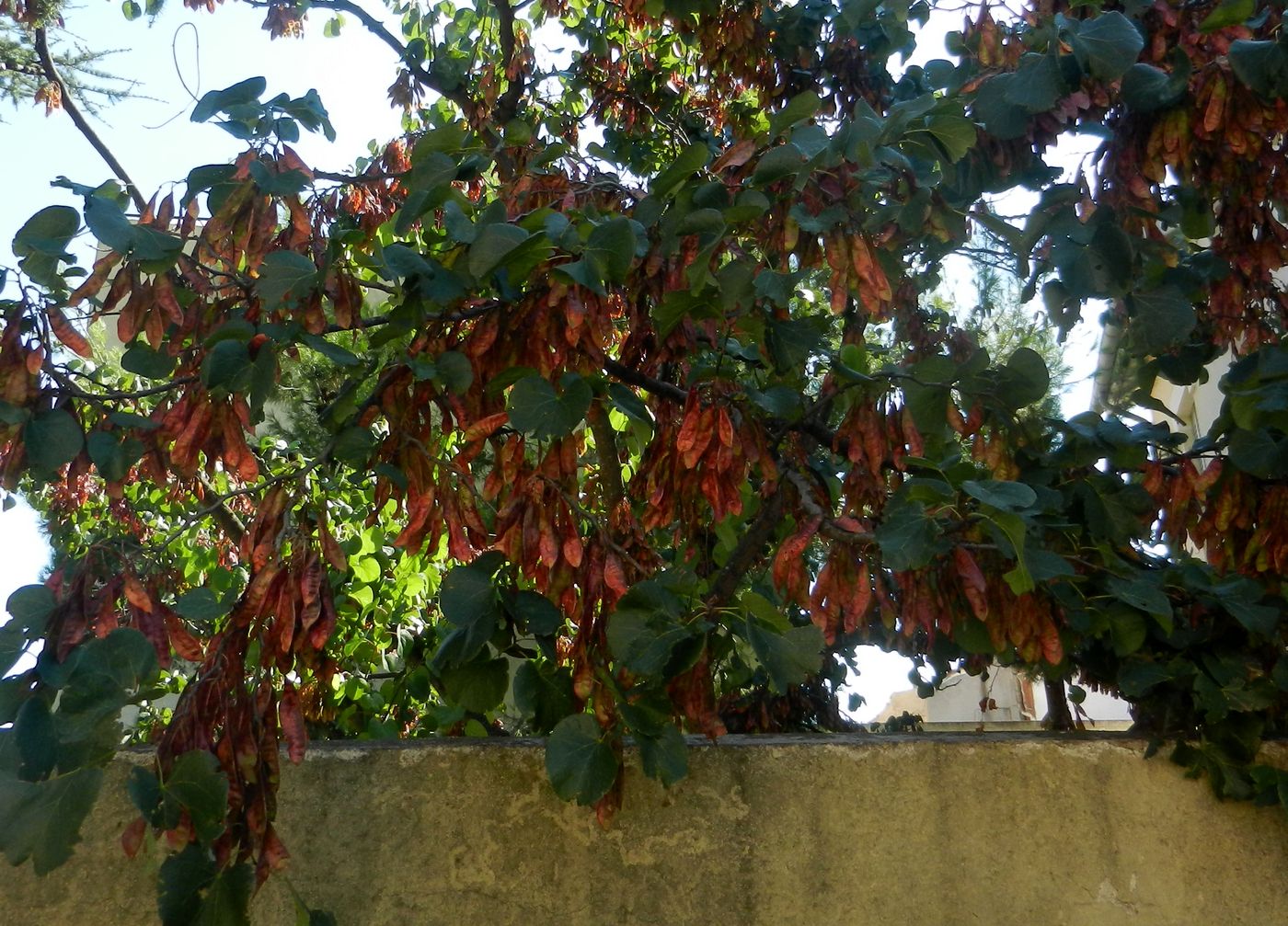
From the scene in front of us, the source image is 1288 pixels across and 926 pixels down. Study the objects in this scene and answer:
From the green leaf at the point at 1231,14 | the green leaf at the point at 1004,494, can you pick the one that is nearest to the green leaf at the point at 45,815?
the green leaf at the point at 1004,494

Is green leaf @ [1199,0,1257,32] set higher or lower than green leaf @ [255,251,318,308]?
higher

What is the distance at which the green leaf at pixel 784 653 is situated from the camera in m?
1.87

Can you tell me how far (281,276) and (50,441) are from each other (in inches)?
19.0

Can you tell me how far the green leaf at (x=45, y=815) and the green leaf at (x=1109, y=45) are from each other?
2.23 m

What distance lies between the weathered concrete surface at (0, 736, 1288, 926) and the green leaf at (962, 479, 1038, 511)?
62 cm

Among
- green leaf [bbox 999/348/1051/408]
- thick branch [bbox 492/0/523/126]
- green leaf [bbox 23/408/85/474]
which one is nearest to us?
green leaf [bbox 23/408/85/474]

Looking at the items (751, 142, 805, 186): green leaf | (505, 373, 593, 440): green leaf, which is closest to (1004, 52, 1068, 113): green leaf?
(751, 142, 805, 186): green leaf

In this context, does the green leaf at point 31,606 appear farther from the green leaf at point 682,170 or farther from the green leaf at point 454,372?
the green leaf at point 682,170

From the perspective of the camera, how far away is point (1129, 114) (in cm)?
286

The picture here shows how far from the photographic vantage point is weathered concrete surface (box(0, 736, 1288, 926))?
7.24 ft

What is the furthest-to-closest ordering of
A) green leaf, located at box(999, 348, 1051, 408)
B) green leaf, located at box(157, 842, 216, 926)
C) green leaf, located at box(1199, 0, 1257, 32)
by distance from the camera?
green leaf, located at box(1199, 0, 1257, 32) < green leaf, located at box(999, 348, 1051, 408) < green leaf, located at box(157, 842, 216, 926)

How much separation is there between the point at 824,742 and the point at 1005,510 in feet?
2.25

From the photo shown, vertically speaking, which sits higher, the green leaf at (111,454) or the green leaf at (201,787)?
the green leaf at (111,454)

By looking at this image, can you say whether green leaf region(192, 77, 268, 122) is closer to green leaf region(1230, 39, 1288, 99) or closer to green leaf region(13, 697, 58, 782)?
green leaf region(13, 697, 58, 782)
